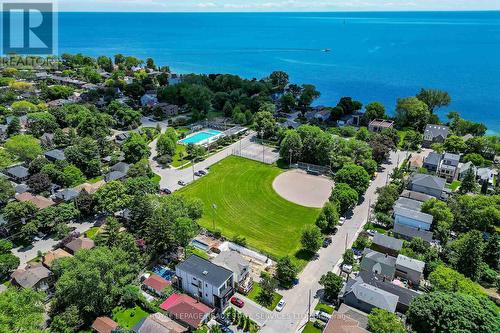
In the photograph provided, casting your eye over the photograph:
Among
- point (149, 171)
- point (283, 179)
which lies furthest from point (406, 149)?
point (149, 171)

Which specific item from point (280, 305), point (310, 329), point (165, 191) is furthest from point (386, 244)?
point (165, 191)

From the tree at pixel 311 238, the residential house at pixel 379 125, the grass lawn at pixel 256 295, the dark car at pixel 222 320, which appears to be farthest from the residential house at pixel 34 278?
the residential house at pixel 379 125

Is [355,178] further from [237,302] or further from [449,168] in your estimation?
[237,302]

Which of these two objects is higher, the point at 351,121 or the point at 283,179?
the point at 351,121

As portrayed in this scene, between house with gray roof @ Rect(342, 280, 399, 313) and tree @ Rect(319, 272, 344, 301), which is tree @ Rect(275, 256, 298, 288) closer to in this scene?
tree @ Rect(319, 272, 344, 301)

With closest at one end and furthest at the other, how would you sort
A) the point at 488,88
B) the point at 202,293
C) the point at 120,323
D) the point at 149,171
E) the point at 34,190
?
the point at 120,323 < the point at 202,293 < the point at 34,190 < the point at 149,171 < the point at 488,88

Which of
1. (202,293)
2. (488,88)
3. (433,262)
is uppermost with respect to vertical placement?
(488,88)

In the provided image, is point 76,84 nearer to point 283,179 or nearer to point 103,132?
point 103,132

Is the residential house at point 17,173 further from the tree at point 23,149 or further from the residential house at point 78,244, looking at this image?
the residential house at point 78,244
